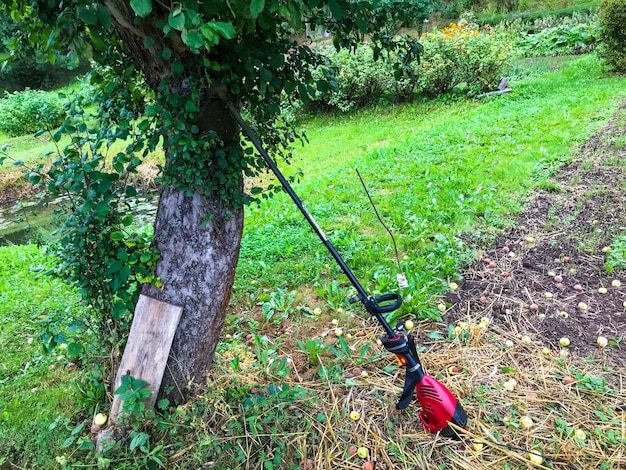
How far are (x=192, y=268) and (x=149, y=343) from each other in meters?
0.40

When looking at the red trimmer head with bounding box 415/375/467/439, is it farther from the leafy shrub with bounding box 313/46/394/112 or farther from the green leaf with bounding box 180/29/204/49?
the leafy shrub with bounding box 313/46/394/112

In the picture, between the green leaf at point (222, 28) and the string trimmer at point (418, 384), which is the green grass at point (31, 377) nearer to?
the string trimmer at point (418, 384)

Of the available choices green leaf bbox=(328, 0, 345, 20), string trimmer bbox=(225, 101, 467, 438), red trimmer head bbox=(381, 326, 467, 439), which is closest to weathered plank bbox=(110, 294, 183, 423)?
string trimmer bbox=(225, 101, 467, 438)

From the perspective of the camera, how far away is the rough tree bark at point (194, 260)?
1924 mm

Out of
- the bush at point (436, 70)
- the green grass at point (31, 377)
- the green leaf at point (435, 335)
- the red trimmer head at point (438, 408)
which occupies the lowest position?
the green leaf at point (435, 335)

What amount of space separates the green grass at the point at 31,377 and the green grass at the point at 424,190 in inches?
51.7

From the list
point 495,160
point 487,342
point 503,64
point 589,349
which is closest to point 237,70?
point 487,342

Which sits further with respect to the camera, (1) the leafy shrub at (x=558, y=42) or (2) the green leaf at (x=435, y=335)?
(1) the leafy shrub at (x=558, y=42)

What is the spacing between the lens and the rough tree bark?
1.92 meters

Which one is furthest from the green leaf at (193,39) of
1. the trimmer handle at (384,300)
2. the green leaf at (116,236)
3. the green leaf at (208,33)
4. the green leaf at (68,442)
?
the green leaf at (68,442)

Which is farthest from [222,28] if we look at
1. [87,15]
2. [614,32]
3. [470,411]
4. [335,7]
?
[614,32]

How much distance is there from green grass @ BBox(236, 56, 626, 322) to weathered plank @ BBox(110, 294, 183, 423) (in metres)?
1.26

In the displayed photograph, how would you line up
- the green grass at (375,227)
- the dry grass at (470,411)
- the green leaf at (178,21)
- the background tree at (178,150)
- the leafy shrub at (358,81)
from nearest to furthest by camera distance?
the green leaf at (178,21)
the background tree at (178,150)
the dry grass at (470,411)
the green grass at (375,227)
the leafy shrub at (358,81)

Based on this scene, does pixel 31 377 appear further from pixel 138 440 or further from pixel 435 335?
pixel 435 335
